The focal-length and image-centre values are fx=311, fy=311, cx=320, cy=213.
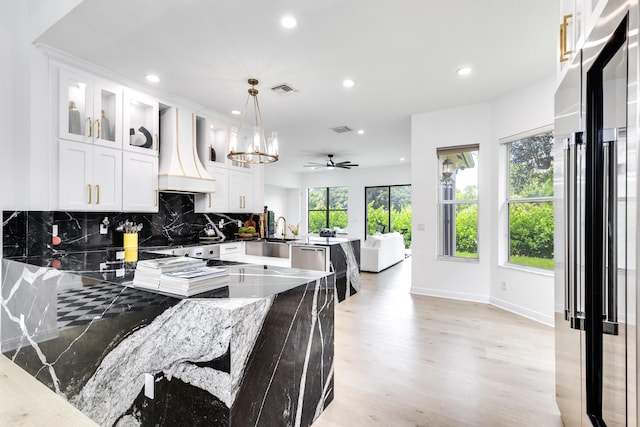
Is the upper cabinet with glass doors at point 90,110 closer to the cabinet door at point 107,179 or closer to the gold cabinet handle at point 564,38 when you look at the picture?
the cabinet door at point 107,179

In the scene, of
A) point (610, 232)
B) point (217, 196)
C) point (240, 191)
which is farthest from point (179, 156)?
point (610, 232)

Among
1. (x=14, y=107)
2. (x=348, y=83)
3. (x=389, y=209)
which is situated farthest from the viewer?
(x=389, y=209)

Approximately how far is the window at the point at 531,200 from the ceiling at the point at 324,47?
83 centimetres

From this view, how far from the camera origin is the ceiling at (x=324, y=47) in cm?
245

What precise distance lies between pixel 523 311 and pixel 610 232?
3.36m

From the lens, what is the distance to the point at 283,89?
394 cm

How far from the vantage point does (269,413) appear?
1.54 metres

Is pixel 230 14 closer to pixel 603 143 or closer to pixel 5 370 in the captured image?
pixel 603 143

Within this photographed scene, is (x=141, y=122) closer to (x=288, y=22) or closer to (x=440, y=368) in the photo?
(x=288, y=22)

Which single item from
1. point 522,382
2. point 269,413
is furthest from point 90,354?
point 522,382

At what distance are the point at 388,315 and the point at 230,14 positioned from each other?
3.56m

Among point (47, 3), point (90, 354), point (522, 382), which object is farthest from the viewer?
point (47, 3)

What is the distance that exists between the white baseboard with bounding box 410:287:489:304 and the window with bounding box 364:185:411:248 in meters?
5.10

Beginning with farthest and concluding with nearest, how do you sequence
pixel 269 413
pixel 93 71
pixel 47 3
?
pixel 93 71
pixel 47 3
pixel 269 413
